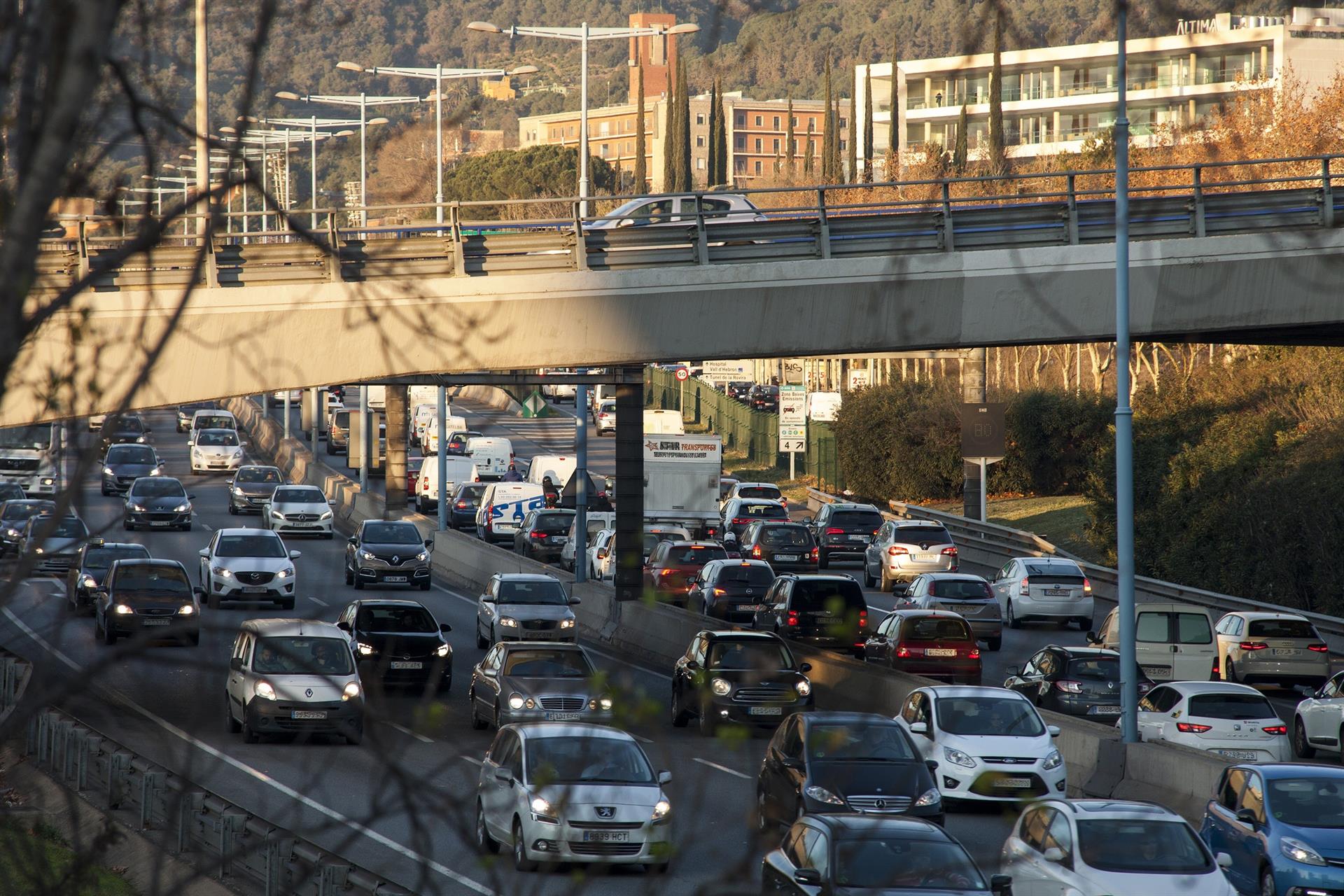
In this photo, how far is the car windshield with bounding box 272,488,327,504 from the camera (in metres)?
52.9

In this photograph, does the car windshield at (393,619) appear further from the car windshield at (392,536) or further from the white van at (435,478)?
the white van at (435,478)

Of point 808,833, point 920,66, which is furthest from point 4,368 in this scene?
point 920,66

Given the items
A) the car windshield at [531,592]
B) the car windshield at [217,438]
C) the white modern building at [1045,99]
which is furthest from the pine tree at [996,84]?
the white modern building at [1045,99]

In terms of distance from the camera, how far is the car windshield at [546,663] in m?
24.1

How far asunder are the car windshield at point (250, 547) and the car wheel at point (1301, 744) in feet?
75.4

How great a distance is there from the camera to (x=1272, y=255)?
2455cm

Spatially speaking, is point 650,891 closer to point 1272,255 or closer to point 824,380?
point 1272,255

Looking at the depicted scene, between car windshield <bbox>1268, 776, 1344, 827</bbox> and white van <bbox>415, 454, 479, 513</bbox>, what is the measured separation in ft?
157

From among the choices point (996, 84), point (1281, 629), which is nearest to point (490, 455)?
point (1281, 629)

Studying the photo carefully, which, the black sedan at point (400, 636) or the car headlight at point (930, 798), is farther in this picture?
the black sedan at point (400, 636)

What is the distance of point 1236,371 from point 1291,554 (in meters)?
11.8

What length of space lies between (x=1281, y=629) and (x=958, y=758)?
39.8 ft

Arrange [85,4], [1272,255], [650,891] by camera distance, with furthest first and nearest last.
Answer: [1272,255], [650,891], [85,4]

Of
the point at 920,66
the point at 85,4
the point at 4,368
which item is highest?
the point at 920,66
